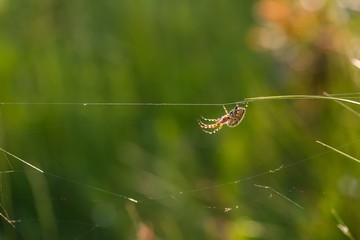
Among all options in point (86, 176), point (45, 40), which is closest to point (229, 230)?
point (86, 176)

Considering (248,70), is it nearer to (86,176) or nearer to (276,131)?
(276,131)

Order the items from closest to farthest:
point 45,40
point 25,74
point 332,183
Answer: point 332,183 < point 25,74 < point 45,40

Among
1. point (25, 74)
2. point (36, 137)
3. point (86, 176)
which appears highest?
point (25, 74)

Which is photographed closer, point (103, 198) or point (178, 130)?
point (103, 198)

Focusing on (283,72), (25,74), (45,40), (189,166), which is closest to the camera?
(189,166)
